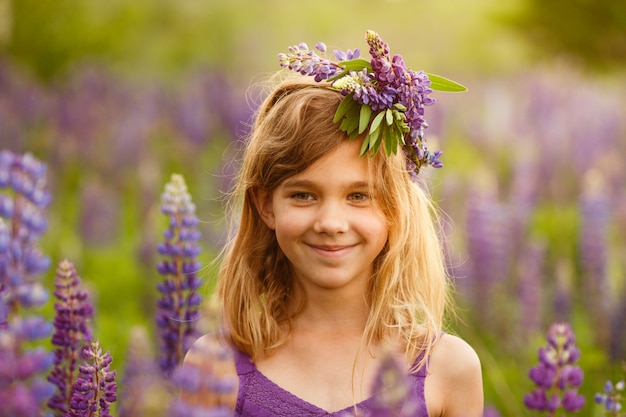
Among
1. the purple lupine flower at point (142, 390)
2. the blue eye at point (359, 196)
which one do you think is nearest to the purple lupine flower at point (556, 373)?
the blue eye at point (359, 196)

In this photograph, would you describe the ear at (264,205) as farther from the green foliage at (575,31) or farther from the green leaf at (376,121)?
the green foliage at (575,31)

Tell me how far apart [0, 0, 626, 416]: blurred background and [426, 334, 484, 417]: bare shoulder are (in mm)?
957

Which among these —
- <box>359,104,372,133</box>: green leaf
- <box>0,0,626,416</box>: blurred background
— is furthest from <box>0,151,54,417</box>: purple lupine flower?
<box>0,0,626,416</box>: blurred background

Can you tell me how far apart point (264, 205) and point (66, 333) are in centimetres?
70

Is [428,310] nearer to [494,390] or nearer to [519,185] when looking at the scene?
[494,390]

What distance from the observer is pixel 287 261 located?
296 centimetres

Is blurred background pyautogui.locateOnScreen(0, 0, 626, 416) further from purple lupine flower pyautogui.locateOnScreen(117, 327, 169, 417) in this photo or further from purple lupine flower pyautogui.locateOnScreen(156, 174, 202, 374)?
purple lupine flower pyautogui.locateOnScreen(117, 327, 169, 417)

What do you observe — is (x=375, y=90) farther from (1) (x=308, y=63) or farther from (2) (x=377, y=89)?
(1) (x=308, y=63)

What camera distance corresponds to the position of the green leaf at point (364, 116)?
2.60 metres

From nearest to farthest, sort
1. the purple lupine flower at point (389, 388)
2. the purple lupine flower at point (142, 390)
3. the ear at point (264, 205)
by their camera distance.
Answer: the purple lupine flower at point (142, 390)
the purple lupine flower at point (389, 388)
the ear at point (264, 205)

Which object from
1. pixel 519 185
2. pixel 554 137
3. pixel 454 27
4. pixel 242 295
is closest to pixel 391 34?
pixel 454 27

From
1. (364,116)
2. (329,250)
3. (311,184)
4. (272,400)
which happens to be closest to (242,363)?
(272,400)

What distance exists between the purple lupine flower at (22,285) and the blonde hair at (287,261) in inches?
40.6

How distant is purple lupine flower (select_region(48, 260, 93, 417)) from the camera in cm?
249
